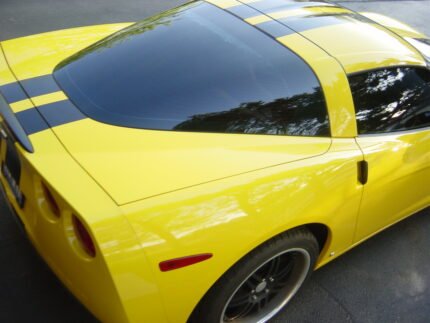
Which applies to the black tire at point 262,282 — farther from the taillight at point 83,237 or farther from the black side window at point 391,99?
the black side window at point 391,99

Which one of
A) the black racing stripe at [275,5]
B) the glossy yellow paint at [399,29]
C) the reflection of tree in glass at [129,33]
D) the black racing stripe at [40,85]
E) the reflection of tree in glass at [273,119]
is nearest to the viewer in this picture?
the reflection of tree in glass at [273,119]

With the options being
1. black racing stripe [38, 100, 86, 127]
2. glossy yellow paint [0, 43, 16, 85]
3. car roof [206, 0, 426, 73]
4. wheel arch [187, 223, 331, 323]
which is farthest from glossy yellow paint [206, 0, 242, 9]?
wheel arch [187, 223, 331, 323]

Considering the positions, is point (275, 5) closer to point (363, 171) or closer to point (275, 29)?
point (275, 29)

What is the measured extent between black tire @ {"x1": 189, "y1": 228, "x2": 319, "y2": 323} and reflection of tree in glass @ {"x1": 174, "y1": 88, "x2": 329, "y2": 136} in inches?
18.5

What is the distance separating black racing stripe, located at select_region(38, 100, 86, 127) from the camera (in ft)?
5.99

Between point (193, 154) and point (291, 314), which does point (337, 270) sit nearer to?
point (291, 314)

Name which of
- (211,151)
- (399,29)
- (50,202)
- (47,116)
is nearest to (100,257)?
(50,202)

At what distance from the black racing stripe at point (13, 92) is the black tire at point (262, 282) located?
1.20 m

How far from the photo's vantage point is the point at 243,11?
2404mm

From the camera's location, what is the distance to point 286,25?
2.28 m

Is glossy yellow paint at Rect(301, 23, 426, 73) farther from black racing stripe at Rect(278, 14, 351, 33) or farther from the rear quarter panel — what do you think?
the rear quarter panel

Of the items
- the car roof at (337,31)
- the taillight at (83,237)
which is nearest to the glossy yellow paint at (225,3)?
the car roof at (337,31)

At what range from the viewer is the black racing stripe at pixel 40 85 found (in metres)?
2.01

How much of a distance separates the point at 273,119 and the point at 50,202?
39.7 inches
